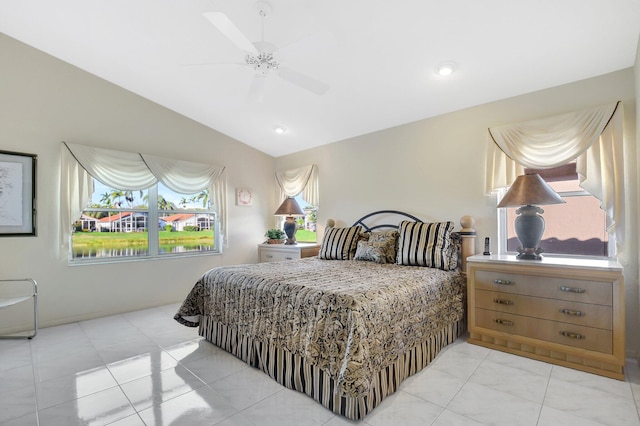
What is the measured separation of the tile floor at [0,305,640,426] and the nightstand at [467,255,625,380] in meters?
0.11

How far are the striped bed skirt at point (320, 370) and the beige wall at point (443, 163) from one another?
1332 millimetres

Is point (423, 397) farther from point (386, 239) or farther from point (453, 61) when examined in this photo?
point (453, 61)

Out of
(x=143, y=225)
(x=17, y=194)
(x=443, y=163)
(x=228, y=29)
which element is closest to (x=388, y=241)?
(x=443, y=163)

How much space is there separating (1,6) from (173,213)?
2.59 metres

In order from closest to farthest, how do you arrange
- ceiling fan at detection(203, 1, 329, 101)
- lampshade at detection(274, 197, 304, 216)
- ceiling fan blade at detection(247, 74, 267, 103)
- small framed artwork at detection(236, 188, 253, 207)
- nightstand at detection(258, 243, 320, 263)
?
1. ceiling fan at detection(203, 1, 329, 101)
2. ceiling fan blade at detection(247, 74, 267, 103)
3. nightstand at detection(258, 243, 320, 263)
4. lampshade at detection(274, 197, 304, 216)
5. small framed artwork at detection(236, 188, 253, 207)

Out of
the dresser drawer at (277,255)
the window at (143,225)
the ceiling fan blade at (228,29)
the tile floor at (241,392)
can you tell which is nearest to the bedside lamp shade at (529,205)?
the tile floor at (241,392)

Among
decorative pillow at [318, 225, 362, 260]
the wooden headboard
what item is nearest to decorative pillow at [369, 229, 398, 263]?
decorative pillow at [318, 225, 362, 260]

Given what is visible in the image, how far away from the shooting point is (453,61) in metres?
2.59

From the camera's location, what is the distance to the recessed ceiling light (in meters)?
2.64

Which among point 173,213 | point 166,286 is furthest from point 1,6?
point 166,286

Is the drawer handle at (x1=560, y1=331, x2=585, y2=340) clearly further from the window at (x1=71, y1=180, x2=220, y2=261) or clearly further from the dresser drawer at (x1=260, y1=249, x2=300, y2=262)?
the window at (x1=71, y1=180, x2=220, y2=261)

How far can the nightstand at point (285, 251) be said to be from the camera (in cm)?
432

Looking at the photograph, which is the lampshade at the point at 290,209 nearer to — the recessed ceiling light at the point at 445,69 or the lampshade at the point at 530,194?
the recessed ceiling light at the point at 445,69

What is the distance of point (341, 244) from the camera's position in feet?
12.2
